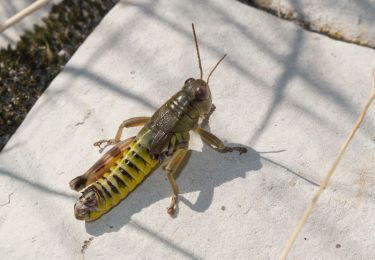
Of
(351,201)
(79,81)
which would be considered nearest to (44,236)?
(79,81)

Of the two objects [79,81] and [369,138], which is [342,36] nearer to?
[369,138]

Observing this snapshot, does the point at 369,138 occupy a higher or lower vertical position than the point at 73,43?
lower

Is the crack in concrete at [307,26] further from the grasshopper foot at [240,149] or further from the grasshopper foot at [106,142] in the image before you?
the grasshopper foot at [106,142]

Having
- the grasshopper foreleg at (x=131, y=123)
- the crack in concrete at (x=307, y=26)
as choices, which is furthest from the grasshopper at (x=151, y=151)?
the crack in concrete at (x=307, y=26)

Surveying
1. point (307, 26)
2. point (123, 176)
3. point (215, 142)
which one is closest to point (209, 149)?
point (215, 142)

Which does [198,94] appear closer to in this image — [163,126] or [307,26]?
[163,126]
